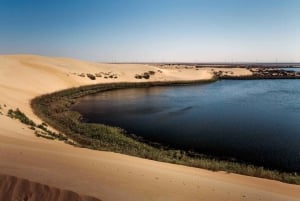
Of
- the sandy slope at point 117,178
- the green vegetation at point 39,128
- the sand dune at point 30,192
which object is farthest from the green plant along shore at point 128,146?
the sand dune at point 30,192

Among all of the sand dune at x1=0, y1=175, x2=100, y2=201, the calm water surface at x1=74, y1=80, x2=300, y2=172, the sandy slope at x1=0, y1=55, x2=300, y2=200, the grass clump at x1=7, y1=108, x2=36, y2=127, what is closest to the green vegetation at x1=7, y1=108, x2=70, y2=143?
the grass clump at x1=7, y1=108, x2=36, y2=127

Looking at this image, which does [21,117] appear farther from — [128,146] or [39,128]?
[128,146]

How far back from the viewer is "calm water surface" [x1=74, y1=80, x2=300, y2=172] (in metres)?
18.0

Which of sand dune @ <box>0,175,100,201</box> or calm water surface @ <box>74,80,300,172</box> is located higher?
sand dune @ <box>0,175,100,201</box>

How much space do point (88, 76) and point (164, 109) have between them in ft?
112

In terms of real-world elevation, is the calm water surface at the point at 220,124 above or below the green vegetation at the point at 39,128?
below

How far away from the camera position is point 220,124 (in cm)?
2525

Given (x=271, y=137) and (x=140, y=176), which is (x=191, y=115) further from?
(x=140, y=176)

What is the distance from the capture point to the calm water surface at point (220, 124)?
17953 mm

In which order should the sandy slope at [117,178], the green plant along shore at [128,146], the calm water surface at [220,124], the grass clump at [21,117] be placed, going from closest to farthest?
the sandy slope at [117,178]
the green plant along shore at [128,146]
the calm water surface at [220,124]
the grass clump at [21,117]

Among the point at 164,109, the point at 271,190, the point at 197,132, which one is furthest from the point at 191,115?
the point at 271,190

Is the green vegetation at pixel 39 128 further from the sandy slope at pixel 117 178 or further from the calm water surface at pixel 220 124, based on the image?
the calm water surface at pixel 220 124

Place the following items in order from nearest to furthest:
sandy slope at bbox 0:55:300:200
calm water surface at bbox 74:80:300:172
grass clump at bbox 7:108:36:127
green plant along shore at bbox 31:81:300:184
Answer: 1. sandy slope at bbox 0:55:300:200
2. green plant along shore at bbox 31:81:300:184
3. calm water surface at bbox 74:80:300:172
4. grass clump at bbox 7:108:36:127

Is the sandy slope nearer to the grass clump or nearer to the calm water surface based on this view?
the calm water surface
